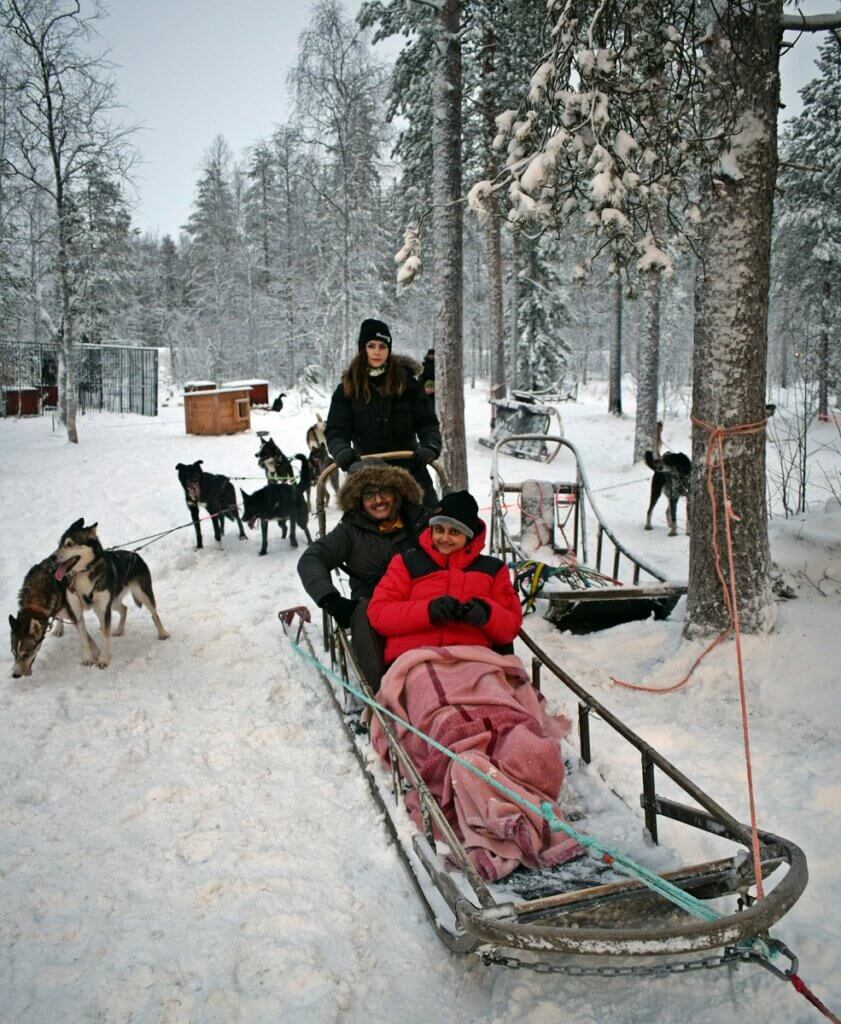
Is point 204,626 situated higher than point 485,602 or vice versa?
point 485,602

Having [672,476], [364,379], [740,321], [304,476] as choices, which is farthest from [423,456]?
[672,476]

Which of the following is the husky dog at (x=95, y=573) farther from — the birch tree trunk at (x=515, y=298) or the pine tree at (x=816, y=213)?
the pine tree at (x=816, y=213)

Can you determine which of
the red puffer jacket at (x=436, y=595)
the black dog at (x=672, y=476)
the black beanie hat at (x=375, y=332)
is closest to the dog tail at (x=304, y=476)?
the black beanie hat at (x=375, y=332)

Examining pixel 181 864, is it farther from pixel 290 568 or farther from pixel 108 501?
pixel 108 501

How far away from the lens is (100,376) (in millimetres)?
22594

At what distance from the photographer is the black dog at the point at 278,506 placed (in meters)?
7.68

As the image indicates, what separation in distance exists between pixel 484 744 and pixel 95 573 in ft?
10.7

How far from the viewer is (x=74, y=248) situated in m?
14.3

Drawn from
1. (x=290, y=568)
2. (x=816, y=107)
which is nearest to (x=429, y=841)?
(x=290, y=568)

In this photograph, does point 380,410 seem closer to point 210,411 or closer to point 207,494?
point 207,494

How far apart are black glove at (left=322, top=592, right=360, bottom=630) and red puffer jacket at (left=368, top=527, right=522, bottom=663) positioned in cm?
32

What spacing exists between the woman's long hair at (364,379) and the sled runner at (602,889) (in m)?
2.48

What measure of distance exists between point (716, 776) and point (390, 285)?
26.1m

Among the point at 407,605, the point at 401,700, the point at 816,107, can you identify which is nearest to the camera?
the point at 401,700
